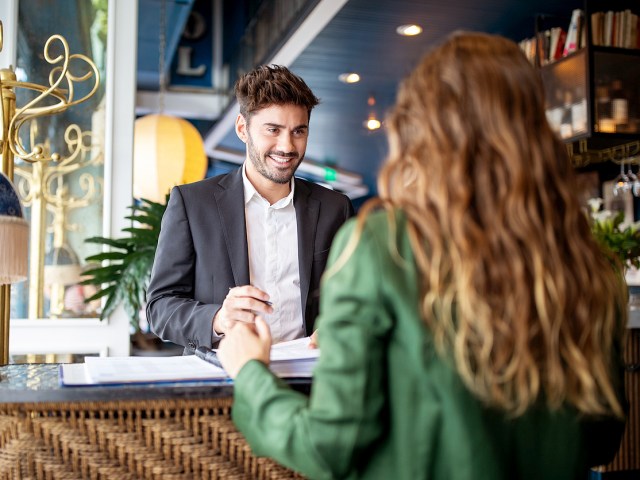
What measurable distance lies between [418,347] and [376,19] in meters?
4.64

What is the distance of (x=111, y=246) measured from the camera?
3.41 m

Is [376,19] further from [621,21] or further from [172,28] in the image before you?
[172,28]

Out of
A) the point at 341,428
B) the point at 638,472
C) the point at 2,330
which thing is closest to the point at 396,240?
the point at 341,428

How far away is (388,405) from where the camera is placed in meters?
0.88

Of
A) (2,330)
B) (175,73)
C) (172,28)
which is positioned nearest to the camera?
(2,330)

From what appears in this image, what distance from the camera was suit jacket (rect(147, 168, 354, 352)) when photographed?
1.96 meters

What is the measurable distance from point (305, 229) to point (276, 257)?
12 cm

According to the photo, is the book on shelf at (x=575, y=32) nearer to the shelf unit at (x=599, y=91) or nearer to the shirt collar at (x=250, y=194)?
the shelf unit at (x=599, y=91)

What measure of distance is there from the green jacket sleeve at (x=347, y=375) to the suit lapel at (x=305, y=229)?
44.7 inches

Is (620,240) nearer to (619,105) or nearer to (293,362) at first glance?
(619,105)

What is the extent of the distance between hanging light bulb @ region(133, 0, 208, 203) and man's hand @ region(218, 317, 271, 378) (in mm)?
3813

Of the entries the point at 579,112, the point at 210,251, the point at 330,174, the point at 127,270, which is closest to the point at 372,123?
the point at 330,174

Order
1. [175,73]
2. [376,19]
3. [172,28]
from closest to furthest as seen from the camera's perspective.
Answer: [376,19] < [172,28] < [175,73]

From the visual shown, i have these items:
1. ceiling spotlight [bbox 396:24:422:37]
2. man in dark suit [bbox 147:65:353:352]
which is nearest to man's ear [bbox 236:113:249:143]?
man in dark suit [bbox 147:65:353:352]
